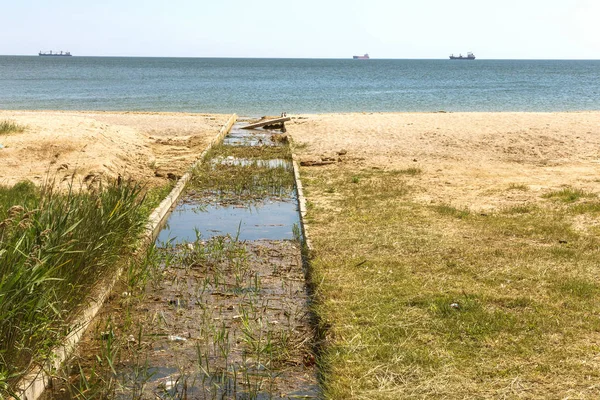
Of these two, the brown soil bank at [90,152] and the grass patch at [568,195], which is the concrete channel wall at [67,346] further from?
the grass patch at [568,195]

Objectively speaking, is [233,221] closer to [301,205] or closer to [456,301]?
[301,205]

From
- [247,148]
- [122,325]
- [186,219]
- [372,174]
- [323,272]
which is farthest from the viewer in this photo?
[247,148]

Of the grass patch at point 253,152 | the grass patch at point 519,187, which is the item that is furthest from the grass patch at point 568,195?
the grass patch at point 253,152

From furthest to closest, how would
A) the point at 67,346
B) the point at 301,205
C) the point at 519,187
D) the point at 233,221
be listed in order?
1. the point at 519,187
2. the point at 301,205
3. the point at 233,221
4. the point at 67,346

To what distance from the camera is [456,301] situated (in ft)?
19.2

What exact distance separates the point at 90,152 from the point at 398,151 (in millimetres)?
6504

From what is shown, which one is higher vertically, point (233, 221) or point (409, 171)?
point (409, 171)

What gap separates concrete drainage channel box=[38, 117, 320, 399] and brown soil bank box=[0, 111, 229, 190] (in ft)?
7.72

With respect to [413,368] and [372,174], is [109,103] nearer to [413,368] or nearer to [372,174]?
[372,174]

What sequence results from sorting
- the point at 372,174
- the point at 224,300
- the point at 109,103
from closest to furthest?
the point at 224,300, the point at 372,174, the point at 109,103

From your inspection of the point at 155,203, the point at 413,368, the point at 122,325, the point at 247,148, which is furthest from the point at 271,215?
the point at 247,148

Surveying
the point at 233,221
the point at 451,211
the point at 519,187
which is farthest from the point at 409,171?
the point at 233,221

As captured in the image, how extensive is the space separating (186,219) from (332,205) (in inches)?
77.9

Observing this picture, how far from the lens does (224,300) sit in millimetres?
6195
